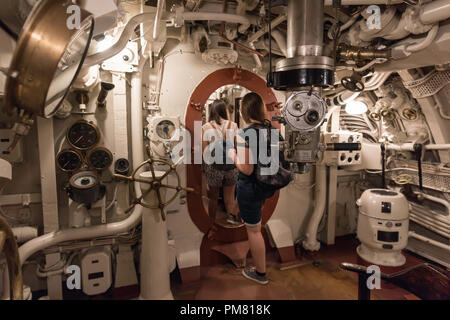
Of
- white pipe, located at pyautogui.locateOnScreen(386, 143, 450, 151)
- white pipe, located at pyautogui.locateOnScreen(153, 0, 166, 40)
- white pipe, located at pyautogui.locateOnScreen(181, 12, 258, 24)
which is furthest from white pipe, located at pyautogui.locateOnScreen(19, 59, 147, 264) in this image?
white pipe, located at pyautogui.locateOnScreen(386, 143, 450, 151)

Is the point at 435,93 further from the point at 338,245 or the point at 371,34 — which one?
the point at 338,245

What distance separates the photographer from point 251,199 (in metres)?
2.15

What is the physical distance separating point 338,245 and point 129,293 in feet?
8.59

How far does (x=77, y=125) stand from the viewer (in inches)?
87.3

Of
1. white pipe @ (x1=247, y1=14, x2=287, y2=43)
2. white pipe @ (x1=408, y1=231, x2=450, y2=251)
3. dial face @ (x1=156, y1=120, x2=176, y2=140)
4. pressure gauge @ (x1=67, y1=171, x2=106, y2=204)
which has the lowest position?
white pipe @ (x1=408, y1=231, x2=450, y2=251)

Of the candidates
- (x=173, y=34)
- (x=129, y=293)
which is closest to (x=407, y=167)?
(x=173, y=34)

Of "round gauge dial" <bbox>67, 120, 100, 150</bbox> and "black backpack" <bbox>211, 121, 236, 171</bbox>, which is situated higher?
"round gauge dial" <bbox>67, 120, 100, 150</bbox>

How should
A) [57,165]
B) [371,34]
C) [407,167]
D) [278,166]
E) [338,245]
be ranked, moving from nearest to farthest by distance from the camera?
[371,34] < [278,166] < [57,165] < [407,167] < [338,245]

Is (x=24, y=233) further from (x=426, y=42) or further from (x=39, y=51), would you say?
(x=426, y=42)

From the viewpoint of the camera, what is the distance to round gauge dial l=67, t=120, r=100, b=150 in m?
2.20

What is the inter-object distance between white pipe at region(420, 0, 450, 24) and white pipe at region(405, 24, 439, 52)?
0.34ft

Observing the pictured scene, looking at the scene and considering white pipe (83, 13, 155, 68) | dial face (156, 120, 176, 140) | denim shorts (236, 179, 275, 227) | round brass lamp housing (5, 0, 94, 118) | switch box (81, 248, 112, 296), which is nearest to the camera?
round brass lamp housing (5, 0, 94, 118)

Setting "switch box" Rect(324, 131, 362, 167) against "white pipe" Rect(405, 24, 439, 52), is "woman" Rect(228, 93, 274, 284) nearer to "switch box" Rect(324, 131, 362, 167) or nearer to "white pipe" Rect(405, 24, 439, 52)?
"white pipe" Rect(405, 24, 439, 52)

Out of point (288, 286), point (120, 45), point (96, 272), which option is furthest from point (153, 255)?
point (120, 45)
